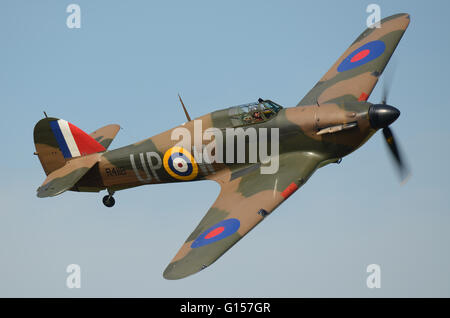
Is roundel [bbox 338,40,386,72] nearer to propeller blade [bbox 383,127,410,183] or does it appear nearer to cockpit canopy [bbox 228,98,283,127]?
propeller blade [bbox 383,127,410,183]

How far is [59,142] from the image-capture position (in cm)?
1909

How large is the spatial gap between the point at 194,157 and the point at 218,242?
3.47 meters

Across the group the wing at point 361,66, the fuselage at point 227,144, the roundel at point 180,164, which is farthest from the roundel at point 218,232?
the wing at point 361,66

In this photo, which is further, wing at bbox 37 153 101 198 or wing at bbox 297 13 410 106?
wing at bbox 297 13 410 106

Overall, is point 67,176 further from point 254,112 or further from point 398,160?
point 398,160

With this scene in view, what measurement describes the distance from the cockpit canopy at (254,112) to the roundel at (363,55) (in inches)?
157

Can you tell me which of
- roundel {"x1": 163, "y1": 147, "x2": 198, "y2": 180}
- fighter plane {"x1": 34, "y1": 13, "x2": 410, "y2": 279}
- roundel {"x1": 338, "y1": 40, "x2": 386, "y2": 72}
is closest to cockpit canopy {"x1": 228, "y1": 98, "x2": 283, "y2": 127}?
fighter plane {"x1": 34, "y1": 13, "x2": 410, "y2": 279}

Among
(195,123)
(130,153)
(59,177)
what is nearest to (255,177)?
(195,123)

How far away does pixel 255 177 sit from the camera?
17047 mm

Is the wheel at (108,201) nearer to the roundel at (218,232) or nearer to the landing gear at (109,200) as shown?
the landing gear at (109,200)

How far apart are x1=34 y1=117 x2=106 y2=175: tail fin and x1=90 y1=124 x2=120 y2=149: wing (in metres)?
1.02

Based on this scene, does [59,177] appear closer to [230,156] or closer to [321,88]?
[230,156]

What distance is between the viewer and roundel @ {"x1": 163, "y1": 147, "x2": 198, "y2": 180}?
58.3 ft

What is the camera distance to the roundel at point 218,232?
15.1 m
